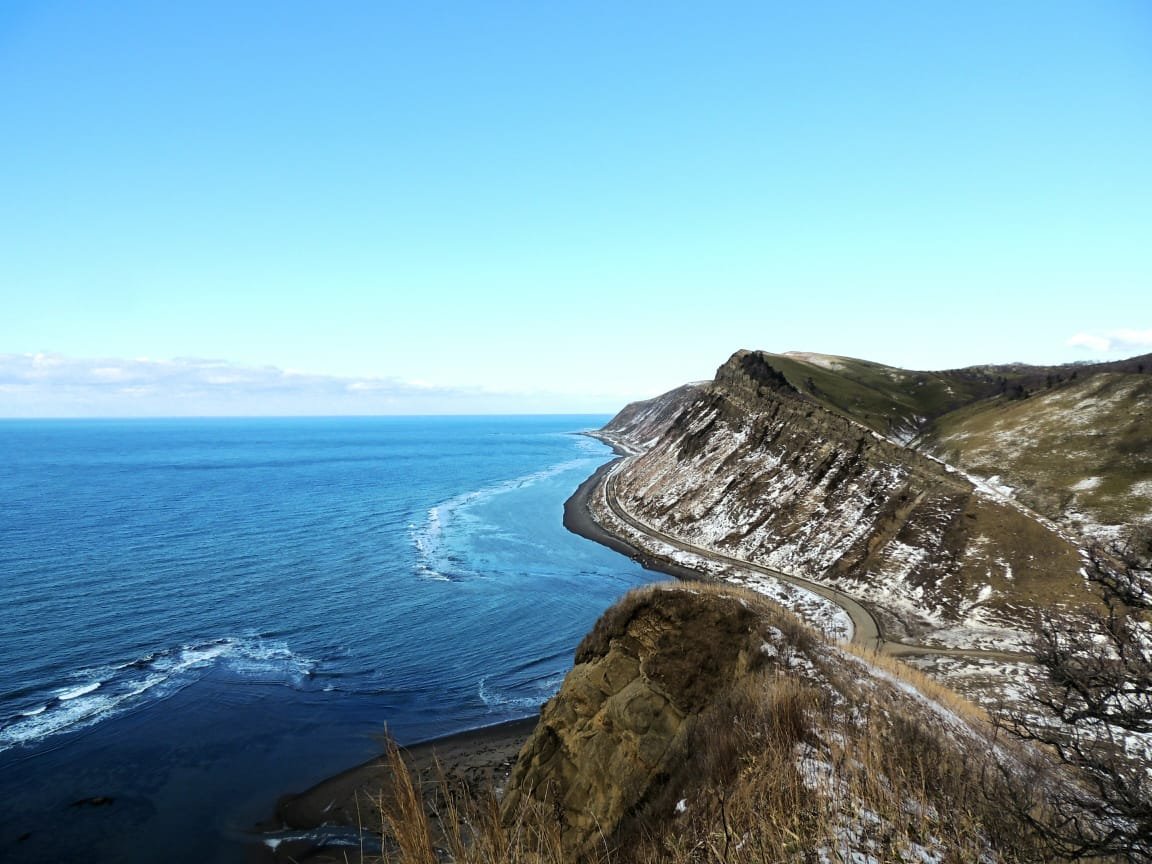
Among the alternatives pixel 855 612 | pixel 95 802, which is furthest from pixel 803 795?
pixel 855 612

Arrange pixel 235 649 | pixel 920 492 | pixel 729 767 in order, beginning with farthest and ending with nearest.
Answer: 1. pixel 920 492
2. pixel 235 649
3. pixel 729 767

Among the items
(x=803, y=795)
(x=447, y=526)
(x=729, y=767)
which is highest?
(x=803, y=795)

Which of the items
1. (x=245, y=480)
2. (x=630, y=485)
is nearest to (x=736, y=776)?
(x=630, y=485)

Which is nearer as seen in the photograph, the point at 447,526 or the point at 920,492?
the point at 920,492

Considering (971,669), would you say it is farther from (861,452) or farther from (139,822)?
(139,822)

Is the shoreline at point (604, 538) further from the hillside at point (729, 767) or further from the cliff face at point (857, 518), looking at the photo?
the hillside at point (729, 767)

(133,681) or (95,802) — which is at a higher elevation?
(133,681)

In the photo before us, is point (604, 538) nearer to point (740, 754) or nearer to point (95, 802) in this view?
point (95, 802)
